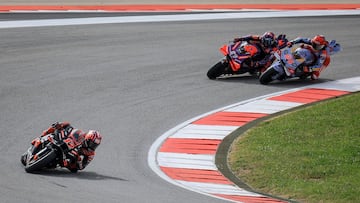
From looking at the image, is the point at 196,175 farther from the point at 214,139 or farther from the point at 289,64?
the point at 289,64

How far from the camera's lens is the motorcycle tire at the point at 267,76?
70.1 ft

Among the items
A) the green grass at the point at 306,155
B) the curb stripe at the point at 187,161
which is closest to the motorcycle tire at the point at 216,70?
the green grass at the point at 306,155

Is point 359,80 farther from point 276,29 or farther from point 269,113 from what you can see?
point 276,29

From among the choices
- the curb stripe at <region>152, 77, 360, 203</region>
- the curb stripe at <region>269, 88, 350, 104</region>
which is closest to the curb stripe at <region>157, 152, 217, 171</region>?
the curb stripe at <region>152, 77, 360, 203</region>

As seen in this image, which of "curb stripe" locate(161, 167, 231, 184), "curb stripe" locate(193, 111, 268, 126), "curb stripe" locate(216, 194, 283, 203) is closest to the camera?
"curb stripe" locate(216, 194, 283, 203)

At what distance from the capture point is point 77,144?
13.5 m

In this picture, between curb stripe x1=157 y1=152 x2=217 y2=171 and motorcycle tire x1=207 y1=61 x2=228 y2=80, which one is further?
motorcycle tire x1=207 y1=61 x2=228 y2=80

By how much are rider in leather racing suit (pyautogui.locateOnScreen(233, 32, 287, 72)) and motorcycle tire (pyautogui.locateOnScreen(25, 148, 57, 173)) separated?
9.26 m

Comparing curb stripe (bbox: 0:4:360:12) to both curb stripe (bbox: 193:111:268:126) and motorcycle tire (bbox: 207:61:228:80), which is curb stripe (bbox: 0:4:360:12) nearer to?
motorcycle tire (bbox: 207:61:228:80)

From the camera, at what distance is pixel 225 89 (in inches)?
821

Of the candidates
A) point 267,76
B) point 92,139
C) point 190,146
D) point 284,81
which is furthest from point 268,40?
point 92,139

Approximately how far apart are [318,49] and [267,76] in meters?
1.29

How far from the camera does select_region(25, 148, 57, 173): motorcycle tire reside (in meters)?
13.3

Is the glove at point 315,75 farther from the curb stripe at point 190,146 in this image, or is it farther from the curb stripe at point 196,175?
the curb stripe at point 196,175
